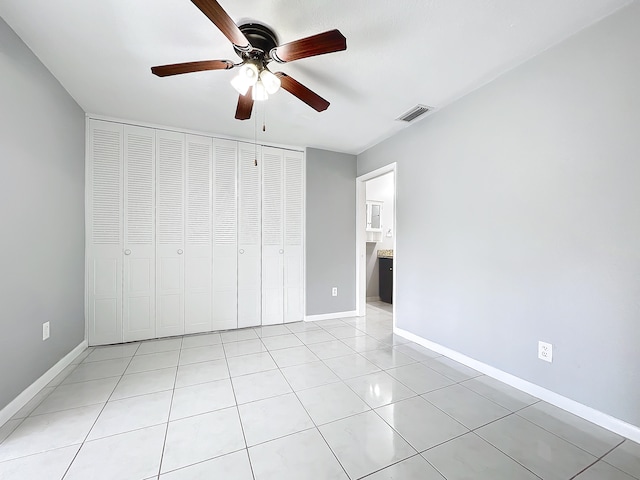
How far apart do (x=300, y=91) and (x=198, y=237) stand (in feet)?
7.20

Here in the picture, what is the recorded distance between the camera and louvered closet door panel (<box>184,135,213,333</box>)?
3279 mm

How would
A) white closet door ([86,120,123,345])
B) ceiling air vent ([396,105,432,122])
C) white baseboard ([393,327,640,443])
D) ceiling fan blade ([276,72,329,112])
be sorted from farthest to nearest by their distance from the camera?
white closet door ([86,120,123,345])
ceiling air vent ([396,105,432,122])
ceiling fan blade ([276,72,329,112])
white baseboard ([393,327,640,443])

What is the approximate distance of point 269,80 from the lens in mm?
1782

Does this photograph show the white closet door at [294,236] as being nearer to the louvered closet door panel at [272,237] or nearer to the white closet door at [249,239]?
the louvered closet door panel at [272,237]

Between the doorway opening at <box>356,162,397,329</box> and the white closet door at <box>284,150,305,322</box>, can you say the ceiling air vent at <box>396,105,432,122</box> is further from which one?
the doorway opening at <box>356,162,397,329</box>

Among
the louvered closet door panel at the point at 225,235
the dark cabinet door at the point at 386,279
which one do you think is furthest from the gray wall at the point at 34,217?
the dark cabinet door at the point at 386,279

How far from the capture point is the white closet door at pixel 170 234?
3.15 meters

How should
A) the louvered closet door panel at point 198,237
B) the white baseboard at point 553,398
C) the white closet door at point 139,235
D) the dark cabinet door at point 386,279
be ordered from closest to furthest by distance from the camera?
the white baseboard at point 553,398
the white closet door at point 139,235
the louvered closet door panel at point 198,237
the dark cabinet door at point 386,279

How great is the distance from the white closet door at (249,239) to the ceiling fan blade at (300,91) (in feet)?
5.64

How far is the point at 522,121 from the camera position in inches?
81.0

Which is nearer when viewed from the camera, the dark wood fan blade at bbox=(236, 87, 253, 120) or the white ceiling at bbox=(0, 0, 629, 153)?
the white ceiling at bbox=(0, 0, 629, 153)

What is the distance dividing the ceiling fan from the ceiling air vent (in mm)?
1181

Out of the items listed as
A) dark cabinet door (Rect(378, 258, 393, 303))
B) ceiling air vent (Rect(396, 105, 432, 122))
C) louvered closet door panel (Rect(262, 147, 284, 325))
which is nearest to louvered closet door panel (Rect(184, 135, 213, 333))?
louvered closet door panel (Rect(262, 147, 284, 325))

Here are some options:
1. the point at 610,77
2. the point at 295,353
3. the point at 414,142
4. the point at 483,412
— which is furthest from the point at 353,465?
the point at 414,142
